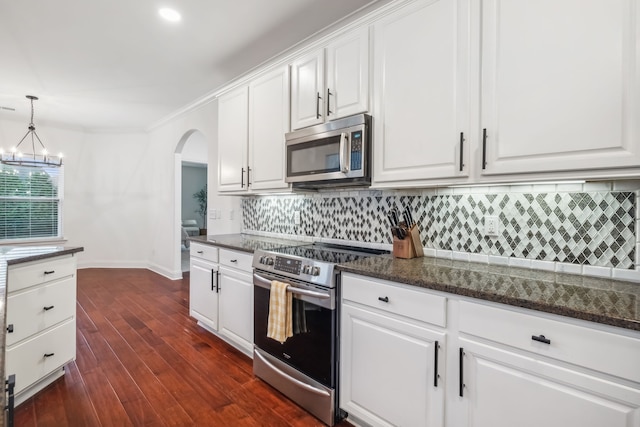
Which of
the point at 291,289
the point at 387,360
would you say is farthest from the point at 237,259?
the point at 387,360

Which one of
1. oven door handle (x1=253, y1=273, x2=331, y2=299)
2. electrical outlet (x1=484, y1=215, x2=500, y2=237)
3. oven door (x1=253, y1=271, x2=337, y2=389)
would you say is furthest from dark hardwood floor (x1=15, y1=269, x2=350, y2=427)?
electrical outlet (x1=484, y1=215, x2=500, y2=237)

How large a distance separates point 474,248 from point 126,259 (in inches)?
249

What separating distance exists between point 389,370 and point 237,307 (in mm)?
1463

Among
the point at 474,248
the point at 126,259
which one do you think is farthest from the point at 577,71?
the point at 126,259

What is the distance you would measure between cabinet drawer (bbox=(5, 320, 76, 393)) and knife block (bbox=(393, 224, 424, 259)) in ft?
7.53

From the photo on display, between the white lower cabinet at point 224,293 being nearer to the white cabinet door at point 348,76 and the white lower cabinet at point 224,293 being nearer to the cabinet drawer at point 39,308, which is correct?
the cabinet drawer at point 39,308

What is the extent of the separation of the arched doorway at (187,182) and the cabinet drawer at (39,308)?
2850 millimetres

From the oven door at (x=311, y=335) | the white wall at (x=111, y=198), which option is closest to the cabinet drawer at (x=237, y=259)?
the oven door at (x=311, y=335)

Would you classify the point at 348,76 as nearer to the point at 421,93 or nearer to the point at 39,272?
the point at 421,93

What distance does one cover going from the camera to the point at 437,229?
205cm

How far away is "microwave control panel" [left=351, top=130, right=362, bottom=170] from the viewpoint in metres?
2.02

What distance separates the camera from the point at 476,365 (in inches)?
51.8

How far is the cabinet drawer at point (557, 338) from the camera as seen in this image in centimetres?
101

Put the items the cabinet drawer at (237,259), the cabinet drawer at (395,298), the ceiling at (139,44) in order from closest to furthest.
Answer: the cabinet drawer at (395,298), the ceiling at (139,44), the cabinet drawer at (237,259)
